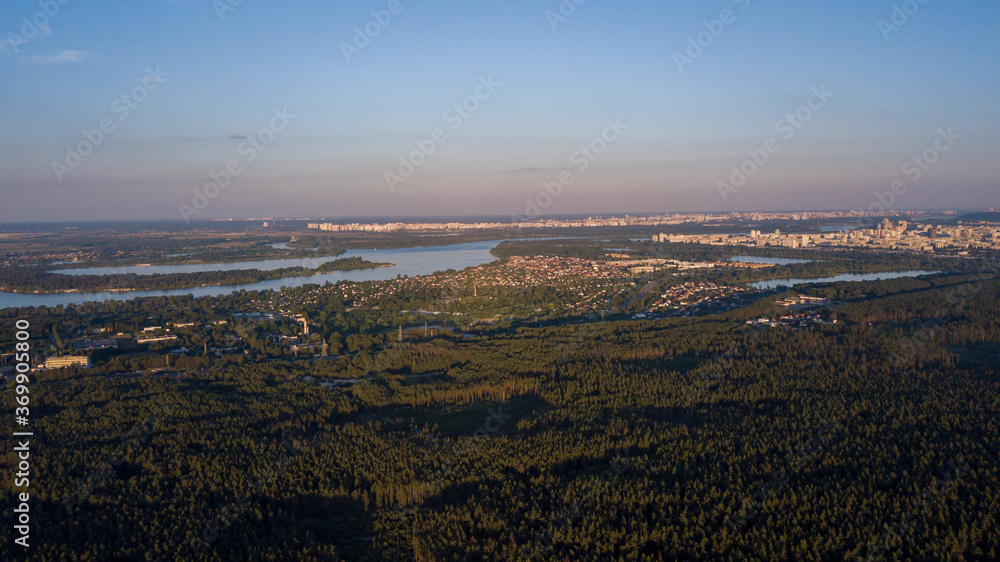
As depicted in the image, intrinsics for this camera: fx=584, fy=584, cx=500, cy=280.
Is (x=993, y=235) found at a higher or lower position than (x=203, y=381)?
higher

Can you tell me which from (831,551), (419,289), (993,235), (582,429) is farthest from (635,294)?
(993,235)

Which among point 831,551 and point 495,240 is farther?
point 495,240

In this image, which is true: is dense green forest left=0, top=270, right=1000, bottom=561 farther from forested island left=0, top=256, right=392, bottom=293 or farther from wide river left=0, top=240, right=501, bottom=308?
forested island left=0, top=256, right=392, bottom=293

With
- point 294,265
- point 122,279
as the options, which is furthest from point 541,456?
point 294,265

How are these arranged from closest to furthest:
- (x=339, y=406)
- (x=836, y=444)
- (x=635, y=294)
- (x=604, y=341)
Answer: (x=836, y=444)
(x=339, y=406)
(x=604, y=341)
(x=635, y=294)

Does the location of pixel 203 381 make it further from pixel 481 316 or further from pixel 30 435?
pixel 481 316

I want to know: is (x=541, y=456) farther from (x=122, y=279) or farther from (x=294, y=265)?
(x=294, y=265)
